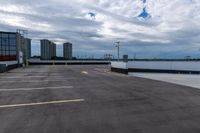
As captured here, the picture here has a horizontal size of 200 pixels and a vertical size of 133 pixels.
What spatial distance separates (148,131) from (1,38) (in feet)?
206

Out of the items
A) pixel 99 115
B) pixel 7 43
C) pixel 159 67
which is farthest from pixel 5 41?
pixel 99 115

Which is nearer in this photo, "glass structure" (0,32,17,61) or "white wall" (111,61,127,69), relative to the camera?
"white wall" (111,61,127,69)

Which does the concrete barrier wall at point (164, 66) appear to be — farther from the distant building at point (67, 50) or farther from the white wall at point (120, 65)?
the distant building at point (67, 50)

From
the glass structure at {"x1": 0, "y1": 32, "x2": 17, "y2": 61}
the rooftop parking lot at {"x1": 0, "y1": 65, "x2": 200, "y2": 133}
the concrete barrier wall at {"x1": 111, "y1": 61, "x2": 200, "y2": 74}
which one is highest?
the glass structure at {"x1": 0, "y1": 32, "x2": 17, "y2": 61}

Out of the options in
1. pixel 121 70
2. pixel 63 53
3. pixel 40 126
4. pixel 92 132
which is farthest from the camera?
pixel 63 53

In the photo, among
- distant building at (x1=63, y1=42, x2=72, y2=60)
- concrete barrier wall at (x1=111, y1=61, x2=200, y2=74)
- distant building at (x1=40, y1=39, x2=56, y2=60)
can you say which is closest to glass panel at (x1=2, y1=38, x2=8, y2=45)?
distant building at (x1=40, y1=39, x2=56, y2=60)

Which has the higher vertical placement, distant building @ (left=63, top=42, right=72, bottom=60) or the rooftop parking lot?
distant building @ (left=63, top=42, right=72, bottom=60)

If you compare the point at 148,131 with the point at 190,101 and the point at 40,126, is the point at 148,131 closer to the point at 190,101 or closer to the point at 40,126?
the point at 40,126

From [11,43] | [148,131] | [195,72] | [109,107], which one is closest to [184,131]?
[148,131]

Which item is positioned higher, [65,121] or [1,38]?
[1,38]

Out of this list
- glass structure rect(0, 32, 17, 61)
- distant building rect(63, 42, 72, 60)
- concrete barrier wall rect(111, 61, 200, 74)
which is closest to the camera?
concrete barrier wall rect(111, 61, 200, 74)

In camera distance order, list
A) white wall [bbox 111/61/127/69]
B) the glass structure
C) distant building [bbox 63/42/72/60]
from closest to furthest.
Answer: white wall [bbox 111/61/127/69] < the glass structure < distant building [bbox 63/42/72/60]

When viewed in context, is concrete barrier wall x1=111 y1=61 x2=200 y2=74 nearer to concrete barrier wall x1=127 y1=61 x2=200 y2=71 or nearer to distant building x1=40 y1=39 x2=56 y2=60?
concrete barrier wall x1=127 y1=61 x2=200 y2=71

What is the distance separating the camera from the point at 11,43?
195ft
